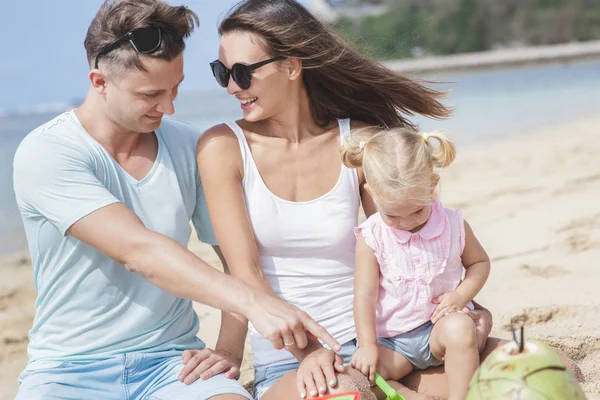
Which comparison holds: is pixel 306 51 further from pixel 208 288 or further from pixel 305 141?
pixel 208 288

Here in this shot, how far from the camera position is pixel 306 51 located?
9.96 ft

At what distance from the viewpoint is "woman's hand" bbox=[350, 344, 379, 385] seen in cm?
259

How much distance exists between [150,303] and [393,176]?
3.16 feet

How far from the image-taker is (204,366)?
2664 millimetres

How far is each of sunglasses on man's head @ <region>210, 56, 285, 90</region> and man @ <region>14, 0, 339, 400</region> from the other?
165 mm

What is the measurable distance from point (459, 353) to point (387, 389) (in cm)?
27

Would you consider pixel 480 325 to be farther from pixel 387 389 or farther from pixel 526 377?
pixel 526 377

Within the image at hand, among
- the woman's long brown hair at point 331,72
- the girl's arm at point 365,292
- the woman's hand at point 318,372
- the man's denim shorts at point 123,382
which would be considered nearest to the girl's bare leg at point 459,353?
the girl's arm at point 365,292

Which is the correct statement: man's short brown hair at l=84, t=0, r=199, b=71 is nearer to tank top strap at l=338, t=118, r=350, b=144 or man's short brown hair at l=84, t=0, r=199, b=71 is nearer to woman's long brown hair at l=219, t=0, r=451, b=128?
woman's long brown hair at l=219, t=0, r=451, b=128

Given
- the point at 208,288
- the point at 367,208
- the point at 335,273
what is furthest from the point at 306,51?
the point at 208,288

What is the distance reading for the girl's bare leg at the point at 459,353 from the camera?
2.53 metres

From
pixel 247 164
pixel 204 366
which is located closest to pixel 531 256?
pixel 247 164

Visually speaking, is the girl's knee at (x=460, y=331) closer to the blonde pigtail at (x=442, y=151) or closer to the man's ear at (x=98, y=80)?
the blonde pigtail at (x=442, y=151)

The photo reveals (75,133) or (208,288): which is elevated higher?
(75,133)
